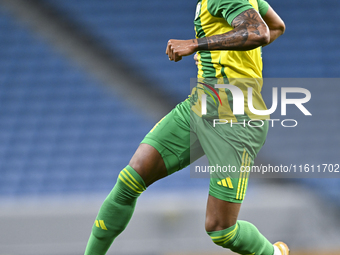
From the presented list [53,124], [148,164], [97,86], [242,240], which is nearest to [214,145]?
[148,164]

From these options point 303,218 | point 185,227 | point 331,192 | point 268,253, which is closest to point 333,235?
point 303,218

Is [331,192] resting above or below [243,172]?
below

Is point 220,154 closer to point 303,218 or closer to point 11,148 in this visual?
point 303,218

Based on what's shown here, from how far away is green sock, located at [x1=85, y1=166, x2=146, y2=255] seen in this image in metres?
1.77

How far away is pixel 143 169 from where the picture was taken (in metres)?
1.78

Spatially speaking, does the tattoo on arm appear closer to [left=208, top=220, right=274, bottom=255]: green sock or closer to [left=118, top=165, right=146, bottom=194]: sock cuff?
[left=118, top=165, right=146, bottom=194]: sock cuff

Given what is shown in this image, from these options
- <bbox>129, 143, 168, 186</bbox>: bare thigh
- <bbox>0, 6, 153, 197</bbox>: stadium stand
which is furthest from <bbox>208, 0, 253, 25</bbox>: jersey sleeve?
<bbox>0, 6, 153, 197</bbox>: stadium stand

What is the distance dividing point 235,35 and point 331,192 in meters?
3.00

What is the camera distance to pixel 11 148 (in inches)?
183

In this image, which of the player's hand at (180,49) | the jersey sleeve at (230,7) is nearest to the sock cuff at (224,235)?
the player's hand at (180,49)

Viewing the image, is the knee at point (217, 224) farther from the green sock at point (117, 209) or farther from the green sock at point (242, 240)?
the green sock at point (117, 209)

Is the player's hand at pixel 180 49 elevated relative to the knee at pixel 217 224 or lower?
elevated

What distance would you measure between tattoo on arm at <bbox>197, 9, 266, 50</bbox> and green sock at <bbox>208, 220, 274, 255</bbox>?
807mm

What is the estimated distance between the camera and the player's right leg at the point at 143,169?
178 cm
